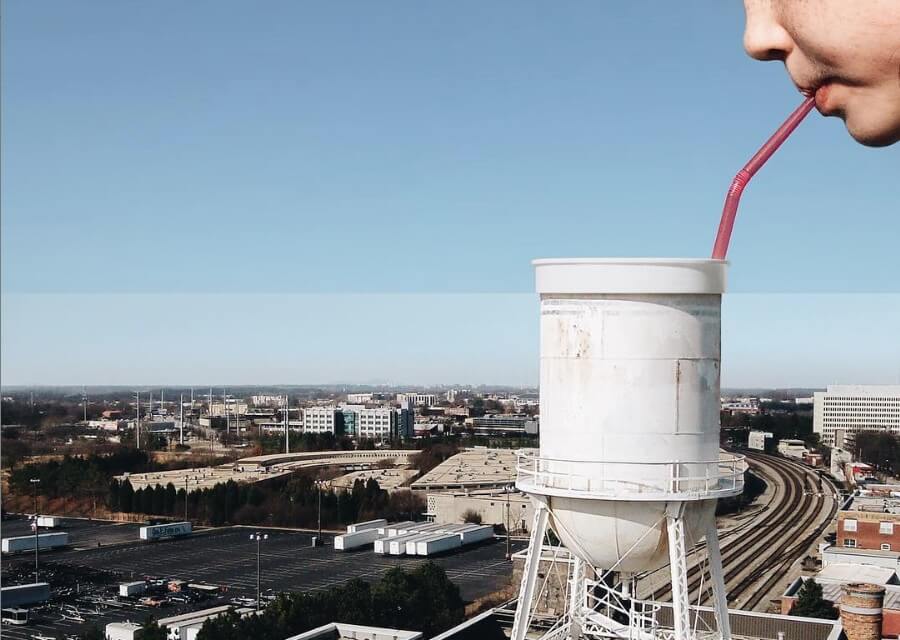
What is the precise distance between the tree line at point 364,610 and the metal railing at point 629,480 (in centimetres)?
1420

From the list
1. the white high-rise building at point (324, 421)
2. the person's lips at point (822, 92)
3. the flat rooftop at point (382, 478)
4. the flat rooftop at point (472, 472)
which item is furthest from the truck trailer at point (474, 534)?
the white high-rise building at point (324, 421)

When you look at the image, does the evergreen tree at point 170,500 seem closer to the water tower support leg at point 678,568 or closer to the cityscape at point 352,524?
the cityscape at point 352,524

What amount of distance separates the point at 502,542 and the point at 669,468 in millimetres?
32762

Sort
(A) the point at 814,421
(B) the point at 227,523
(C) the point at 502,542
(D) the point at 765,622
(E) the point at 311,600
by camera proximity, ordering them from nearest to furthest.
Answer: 1. (D) the point at 765,622
2. (E) the point at 311,600
3. (C) the point at 502,542
4. (B) the point at 227,523
5. (A) the point at 814,421

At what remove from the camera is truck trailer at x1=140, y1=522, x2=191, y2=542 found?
1643 inches

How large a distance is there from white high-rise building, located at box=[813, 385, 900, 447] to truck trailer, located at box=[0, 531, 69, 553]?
2145 inches

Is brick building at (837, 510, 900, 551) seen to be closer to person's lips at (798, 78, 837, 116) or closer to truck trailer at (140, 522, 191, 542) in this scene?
truck trailer at (140, 522, 191, 542)

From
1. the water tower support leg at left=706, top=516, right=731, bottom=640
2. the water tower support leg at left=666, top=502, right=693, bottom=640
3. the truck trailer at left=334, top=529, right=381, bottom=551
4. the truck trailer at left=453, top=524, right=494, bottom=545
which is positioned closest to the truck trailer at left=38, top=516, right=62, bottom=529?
the truck trailer at left=334, top=529, right=381, bottom=551

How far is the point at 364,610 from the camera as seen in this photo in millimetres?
22344

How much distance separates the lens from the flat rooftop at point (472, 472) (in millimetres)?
51875

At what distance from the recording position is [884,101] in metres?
0.99

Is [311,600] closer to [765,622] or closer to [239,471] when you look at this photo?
[765,622]

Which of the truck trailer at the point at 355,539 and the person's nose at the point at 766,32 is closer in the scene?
the person's nose at the point at 766,32

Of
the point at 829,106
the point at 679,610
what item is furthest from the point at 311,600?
the point at 829,106
